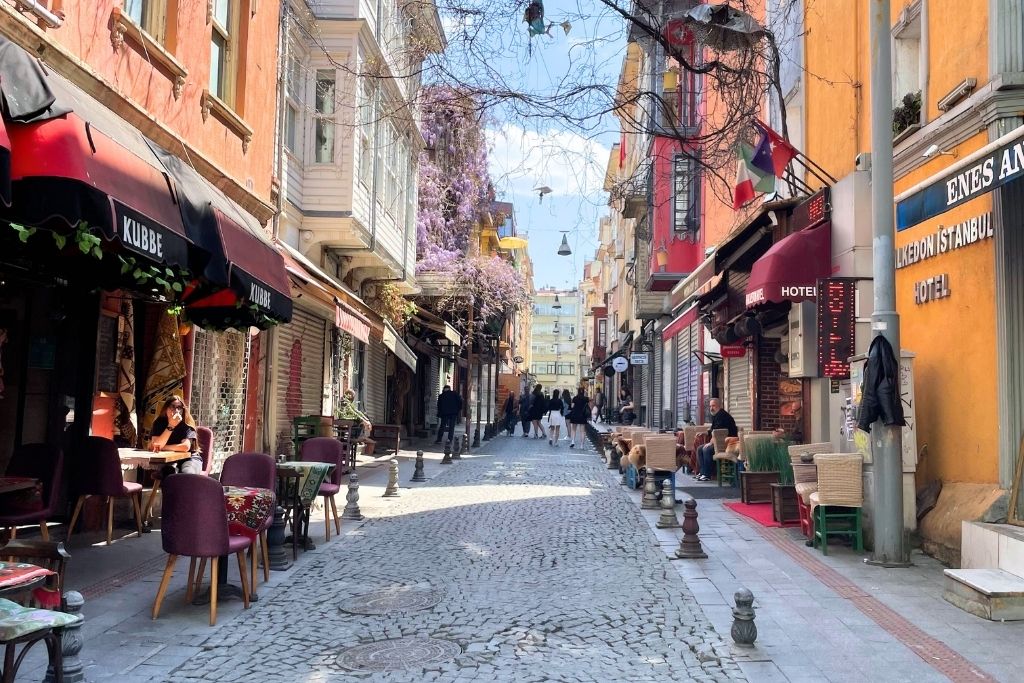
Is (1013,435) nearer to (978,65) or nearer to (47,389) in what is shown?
(978,65)

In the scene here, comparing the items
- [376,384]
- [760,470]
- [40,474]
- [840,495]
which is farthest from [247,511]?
[376,384]

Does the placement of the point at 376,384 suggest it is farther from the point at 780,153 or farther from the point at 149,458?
the point at 149,458

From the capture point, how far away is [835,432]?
11742 mm

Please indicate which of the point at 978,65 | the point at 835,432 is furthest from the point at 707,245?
the point at 978,65

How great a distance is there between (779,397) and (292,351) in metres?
9.11

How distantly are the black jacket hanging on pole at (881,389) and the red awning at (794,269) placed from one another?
303 cm

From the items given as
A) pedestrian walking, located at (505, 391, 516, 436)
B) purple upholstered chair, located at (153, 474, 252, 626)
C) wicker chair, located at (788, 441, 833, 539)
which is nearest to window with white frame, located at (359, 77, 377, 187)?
wicker chair, located at (788, 441, 833, 539)

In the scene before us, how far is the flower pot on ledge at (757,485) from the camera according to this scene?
1196 centimetres

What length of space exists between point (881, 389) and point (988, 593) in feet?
7.63

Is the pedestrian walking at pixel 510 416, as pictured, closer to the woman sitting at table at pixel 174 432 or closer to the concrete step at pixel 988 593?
the woman sitting at table at pixel 174 432

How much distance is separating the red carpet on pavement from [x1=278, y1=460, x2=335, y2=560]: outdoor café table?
546cm

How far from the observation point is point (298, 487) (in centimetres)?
820

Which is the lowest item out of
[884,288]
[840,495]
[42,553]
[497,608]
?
[497,608]

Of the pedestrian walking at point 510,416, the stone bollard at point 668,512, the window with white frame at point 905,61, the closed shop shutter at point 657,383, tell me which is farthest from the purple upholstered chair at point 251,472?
the pedestrian walking at point 510,416
